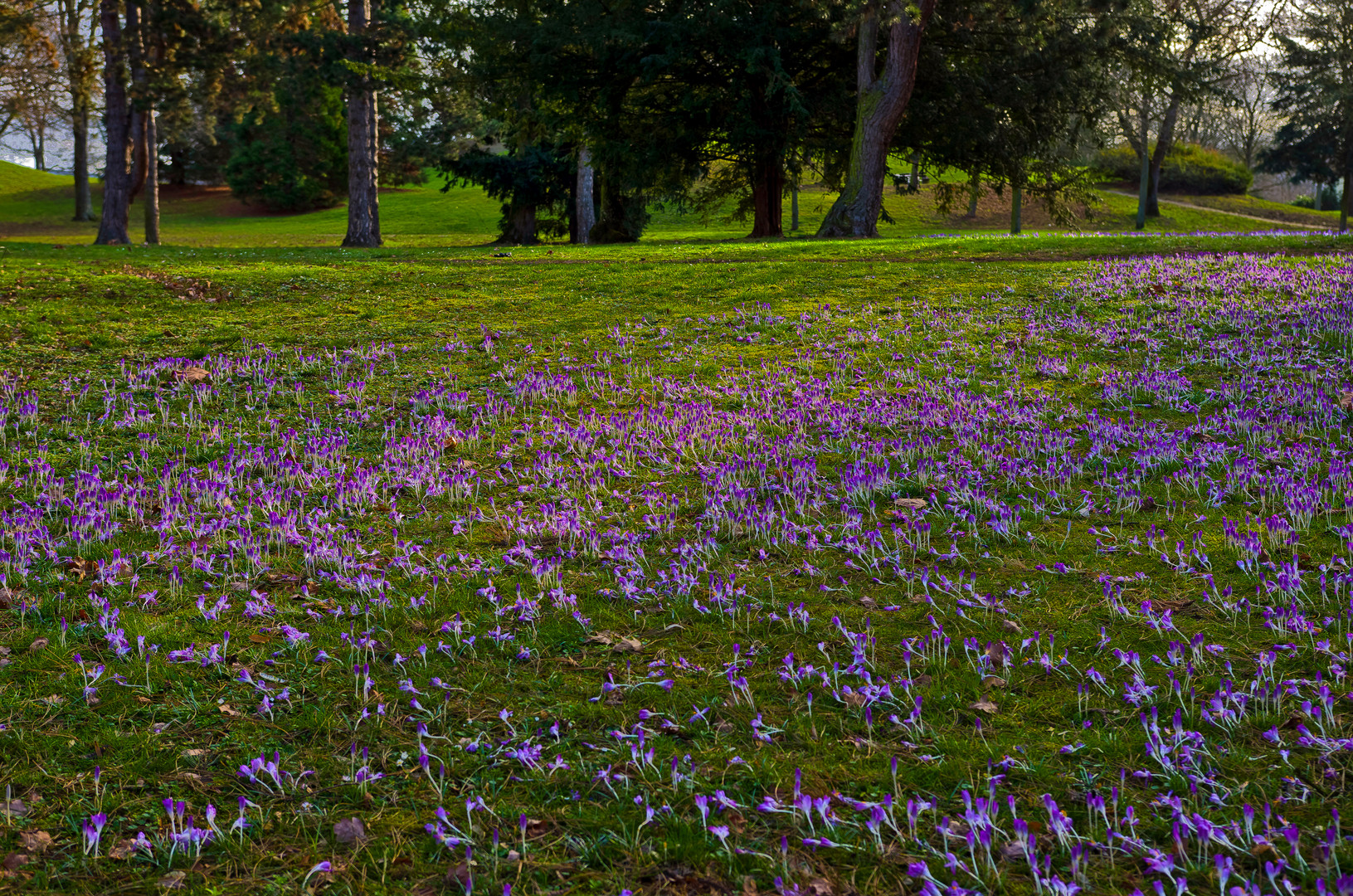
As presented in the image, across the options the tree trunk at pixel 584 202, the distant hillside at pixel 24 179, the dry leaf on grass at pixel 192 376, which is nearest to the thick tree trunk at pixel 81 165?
the distant hillside at pixel 24 179

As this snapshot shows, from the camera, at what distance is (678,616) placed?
15.6 ft

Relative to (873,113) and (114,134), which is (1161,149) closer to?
(873,113)

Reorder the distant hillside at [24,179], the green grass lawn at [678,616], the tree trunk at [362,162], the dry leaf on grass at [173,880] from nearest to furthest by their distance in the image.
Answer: the dry leaf on grass at [173,880] → the green grass lawn at [678,616] → the tree trunk at [362,162] → the distant hillside at [24,179]

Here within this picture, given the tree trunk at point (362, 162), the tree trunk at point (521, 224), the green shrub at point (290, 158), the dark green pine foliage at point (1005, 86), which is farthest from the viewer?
the green shrub at point (290, 158)

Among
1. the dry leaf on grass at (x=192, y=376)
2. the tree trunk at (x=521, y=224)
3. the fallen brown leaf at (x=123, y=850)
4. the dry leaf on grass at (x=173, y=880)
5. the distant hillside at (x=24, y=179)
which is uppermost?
the distant hillside at (x=24, y=179)

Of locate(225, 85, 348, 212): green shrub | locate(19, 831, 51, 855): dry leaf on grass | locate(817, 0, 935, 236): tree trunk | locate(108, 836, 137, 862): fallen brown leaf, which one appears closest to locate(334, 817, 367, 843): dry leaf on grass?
locate(108, 836, 137, 862): fallen brown leaf

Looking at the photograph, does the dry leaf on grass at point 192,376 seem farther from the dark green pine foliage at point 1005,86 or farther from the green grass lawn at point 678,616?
the dark green pine foliage at point 1005,86

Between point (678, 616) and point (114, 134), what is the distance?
1269 inches

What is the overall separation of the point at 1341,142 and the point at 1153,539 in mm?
60599

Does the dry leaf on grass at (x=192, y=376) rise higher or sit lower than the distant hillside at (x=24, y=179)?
lower

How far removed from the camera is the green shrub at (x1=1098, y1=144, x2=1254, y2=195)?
67625 mm

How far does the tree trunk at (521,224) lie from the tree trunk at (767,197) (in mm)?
9892

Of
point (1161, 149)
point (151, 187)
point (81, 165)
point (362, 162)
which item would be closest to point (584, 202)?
point (362, 162)

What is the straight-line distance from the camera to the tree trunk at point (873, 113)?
2438 centimetres
